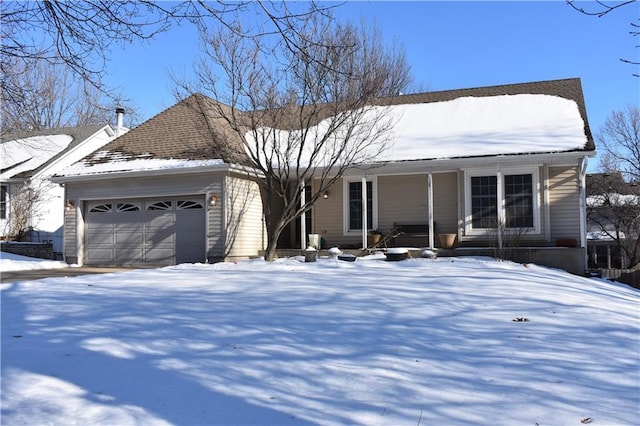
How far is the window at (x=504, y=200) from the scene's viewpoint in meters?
14.5

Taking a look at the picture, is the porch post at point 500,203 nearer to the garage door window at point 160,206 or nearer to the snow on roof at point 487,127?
the snow on roof at point 487,127

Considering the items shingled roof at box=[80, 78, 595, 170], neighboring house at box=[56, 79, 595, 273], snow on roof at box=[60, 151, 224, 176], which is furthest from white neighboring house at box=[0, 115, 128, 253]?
neighboring house at box=[56, 79, 595, 273]

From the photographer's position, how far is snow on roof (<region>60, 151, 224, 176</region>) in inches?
582

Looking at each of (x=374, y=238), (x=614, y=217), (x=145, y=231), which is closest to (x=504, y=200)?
(x=374, y=238)

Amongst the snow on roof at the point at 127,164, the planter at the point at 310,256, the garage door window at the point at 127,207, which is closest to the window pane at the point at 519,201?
the planter at the point at 310,256

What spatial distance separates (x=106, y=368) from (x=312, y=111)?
10.6m

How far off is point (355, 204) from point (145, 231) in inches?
250

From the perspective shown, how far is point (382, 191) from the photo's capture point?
16109mm

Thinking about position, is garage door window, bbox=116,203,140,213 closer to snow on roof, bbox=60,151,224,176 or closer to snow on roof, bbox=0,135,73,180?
snow on roof, bbox=60,151,224,176

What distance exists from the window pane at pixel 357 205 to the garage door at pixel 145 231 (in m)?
4.49

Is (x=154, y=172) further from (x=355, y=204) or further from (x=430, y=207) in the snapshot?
(x=430, y=207)

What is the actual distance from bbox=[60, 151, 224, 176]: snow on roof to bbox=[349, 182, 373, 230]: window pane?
14.0ft

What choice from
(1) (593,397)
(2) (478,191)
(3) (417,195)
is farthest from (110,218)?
(1) (593,397)

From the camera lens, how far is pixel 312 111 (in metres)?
14.0
